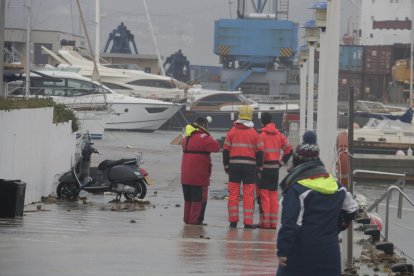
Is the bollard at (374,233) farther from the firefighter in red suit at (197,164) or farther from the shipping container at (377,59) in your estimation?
the shipping container at (377,59)

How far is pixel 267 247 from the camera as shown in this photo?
544 inches

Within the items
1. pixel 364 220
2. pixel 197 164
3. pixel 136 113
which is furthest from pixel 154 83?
pixel 364 220

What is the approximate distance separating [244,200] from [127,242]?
272 cm

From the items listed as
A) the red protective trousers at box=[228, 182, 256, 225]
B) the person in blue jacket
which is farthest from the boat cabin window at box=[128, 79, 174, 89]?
the person in blue jacket

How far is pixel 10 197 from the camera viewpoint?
1622cm

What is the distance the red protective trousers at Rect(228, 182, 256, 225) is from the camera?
1596cm

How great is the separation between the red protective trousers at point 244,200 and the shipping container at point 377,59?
82.5m

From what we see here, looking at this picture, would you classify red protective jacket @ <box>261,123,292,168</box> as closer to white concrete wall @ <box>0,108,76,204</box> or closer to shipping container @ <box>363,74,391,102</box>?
white concrete wall @ <box>0,108,76,204</box>

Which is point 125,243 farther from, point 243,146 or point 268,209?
point 268,209

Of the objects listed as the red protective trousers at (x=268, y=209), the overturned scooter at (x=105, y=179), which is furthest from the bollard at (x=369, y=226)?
the overturned scooter at (x=105, y=179)

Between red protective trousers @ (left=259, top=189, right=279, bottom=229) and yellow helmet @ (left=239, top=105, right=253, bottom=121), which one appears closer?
yellow helmet @ (left=239, top=105, right=253, bottom=121)

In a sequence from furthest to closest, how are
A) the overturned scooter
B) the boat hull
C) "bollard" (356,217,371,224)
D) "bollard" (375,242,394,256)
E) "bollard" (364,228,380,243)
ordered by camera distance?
the boat hull < the overturned scooter < "bollard" (356,217,371,224) < "bollard" (364,228,380,243) < "bollard" (375,242,394,256)

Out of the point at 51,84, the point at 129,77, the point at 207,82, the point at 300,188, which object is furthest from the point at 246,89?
the point at 300,188

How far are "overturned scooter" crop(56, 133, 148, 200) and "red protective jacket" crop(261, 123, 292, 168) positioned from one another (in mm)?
3829
